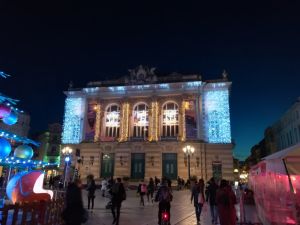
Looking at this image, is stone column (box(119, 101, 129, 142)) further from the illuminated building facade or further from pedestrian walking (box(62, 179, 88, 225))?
pedestrian walking (box(62, 179, 88, 225))

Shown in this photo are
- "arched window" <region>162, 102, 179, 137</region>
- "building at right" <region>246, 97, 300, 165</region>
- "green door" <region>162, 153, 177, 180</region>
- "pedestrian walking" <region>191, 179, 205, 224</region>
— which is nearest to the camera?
"pedestrian walking" <region>191, 179, 205, 224</region>

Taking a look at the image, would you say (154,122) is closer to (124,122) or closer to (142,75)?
(124,122)

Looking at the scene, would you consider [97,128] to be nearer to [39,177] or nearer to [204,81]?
[204,81]

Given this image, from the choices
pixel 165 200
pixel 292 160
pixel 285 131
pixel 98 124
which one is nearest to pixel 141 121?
pixel 98 124

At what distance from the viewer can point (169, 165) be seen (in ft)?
120

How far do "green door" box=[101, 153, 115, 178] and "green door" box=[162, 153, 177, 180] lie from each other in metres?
7.29

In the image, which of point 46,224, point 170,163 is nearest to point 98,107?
point 170,163

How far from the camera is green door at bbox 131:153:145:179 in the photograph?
37.6m

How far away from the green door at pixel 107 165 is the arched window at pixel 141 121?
470cm

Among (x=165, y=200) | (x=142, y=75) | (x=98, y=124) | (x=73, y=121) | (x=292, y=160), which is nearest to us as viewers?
(x=292, y=160)

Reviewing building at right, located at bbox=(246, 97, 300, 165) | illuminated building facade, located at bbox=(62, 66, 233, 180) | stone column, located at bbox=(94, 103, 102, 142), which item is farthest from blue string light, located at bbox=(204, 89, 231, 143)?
stone column, located at bbox=(94, 103, 102, 142)

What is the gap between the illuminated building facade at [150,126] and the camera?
36156 mm

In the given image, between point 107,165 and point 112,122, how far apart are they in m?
6.25

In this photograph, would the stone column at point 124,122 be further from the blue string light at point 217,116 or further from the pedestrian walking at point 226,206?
the pedestrian walking at point 226,206
